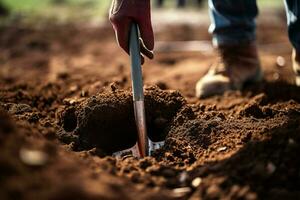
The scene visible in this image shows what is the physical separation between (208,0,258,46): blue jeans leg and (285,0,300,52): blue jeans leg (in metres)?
0.31

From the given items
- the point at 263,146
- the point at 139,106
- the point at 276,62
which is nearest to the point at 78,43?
the point at 276,62

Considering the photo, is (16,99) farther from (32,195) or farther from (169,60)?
(169,60)

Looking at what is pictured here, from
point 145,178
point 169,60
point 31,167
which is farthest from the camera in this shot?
point 169,60

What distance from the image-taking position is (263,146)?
1.85m

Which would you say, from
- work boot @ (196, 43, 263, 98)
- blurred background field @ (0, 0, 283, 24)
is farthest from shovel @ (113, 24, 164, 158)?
blurred background field @ (0, 0, 283, 24)

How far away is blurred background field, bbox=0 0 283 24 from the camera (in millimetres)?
8602

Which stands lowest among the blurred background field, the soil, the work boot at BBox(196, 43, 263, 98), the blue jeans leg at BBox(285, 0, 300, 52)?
the soil

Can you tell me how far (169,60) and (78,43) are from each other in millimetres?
1711

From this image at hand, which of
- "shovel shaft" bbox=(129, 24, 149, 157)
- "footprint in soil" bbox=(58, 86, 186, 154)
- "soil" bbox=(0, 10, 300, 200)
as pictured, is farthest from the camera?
"footprint in soil" bbox=(58, 86, 186, 154)

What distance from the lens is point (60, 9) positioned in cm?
999

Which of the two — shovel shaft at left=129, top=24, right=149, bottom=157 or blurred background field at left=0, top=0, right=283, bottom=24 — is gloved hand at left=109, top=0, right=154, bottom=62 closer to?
shovel shaft at left=129, top=24, right=149, bottom=157

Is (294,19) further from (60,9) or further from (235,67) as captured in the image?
(60,9)

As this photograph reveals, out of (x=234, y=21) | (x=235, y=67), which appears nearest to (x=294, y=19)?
(x=234, y=21)

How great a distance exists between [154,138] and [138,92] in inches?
12.7
